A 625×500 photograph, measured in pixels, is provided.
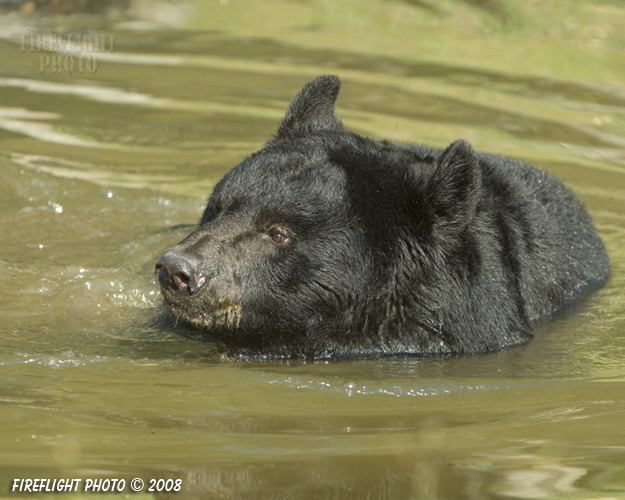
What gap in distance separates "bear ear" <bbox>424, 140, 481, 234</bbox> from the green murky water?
2.96 ft

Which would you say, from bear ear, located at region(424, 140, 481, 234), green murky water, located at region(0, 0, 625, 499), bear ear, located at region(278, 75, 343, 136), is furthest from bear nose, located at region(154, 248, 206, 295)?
bear ear, located at region(278, 75, 343, 136)

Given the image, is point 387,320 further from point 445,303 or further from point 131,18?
point 131,18

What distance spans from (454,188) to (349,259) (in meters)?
0.77

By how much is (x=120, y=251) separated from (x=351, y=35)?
8.92 metres

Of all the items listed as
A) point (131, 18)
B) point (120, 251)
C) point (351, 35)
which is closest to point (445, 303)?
point (120, 251)

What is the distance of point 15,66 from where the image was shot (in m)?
13.6

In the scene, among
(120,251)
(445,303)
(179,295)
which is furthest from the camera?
(120,251)

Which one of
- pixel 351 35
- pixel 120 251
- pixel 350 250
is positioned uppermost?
pixel 351 35

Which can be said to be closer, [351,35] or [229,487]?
[229,487]

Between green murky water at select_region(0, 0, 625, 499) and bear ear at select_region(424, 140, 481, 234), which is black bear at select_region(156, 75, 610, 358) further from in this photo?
green murky water at select_region(0, 0, 625, 499)

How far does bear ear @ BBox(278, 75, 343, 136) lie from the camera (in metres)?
6.73

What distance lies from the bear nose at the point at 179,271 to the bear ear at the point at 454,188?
1.49m

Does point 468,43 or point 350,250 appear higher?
point 468,43

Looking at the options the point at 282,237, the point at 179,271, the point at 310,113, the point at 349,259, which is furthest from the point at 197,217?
the point at 179,271
